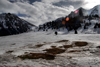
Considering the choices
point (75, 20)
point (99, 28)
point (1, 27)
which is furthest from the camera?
point (1, 27)

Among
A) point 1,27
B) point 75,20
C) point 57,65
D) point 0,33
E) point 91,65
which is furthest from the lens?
point 1,27

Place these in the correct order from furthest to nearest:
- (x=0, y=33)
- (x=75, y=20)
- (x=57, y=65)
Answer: (x=0, y=33)
(x=75, y=20)
(x=57, y=65)

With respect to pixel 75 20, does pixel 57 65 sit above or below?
below

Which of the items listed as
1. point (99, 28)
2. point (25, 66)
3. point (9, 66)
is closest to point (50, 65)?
point (25, 66)

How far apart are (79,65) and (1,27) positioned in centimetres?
24588

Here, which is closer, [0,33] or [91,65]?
[91,65]

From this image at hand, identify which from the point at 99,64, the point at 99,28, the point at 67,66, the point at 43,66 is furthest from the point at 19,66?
the point at 99,28

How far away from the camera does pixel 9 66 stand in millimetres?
3592

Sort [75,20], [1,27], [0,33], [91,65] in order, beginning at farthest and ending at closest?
[1,27], [0,33], [75,20], [91,65]

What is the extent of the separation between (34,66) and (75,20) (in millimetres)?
71904

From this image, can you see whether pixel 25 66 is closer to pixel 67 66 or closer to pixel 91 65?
pixel 67 66

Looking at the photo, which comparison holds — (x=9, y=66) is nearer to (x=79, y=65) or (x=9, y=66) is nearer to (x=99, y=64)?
(x=79, y=65)

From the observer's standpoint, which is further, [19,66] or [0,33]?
[0,33]

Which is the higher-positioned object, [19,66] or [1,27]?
[1,27]
